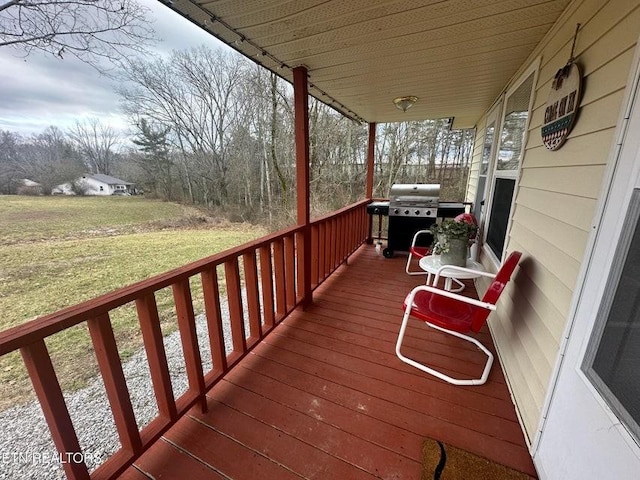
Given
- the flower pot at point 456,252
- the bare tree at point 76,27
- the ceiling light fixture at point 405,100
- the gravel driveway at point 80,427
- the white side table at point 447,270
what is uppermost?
the bare tree at point 76,27

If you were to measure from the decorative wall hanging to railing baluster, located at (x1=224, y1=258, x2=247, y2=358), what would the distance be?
6.05 ft

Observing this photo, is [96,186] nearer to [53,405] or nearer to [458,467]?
[53,405]

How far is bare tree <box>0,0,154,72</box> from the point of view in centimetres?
335

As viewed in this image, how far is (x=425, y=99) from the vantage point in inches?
125

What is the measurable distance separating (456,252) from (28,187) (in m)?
11.5

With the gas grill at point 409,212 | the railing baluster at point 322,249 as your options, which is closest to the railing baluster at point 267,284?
the railing baluster at point 322,249

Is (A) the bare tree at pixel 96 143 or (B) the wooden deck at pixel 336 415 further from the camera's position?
(A) the bare tree at pixel 96 143

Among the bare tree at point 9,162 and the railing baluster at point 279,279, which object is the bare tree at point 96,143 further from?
the railing baluster at point 279,279

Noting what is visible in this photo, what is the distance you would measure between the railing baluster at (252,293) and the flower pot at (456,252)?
1562mm

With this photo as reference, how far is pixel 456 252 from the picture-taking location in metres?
2.19

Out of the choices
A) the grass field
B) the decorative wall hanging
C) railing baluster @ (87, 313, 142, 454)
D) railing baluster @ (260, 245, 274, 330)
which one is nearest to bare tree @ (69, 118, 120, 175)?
the grass field

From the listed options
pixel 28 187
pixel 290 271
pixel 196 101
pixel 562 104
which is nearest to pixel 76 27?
pixel 290 271

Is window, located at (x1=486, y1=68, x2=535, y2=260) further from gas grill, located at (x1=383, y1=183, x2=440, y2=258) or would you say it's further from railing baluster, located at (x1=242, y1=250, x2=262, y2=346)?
railing baluster, located at (x1=242, y1=250, x2=262, y2=346)

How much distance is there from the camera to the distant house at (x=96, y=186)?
10.4 m
